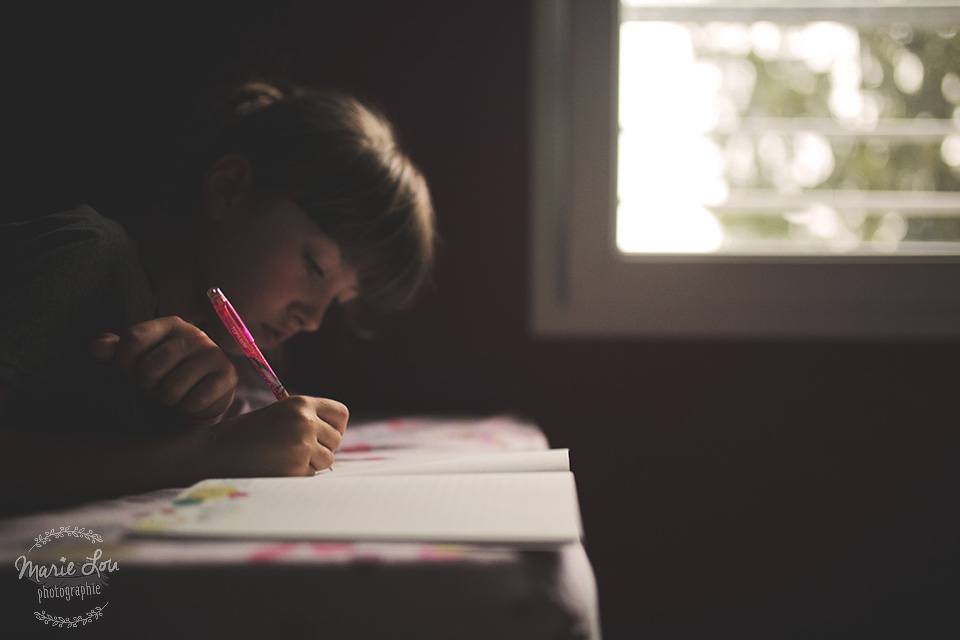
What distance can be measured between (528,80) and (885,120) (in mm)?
622

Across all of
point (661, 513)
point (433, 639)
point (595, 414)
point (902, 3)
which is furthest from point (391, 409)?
point (902, 3)

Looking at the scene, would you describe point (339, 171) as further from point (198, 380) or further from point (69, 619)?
point (69, 619)

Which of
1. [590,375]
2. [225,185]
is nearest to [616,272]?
[590,375]

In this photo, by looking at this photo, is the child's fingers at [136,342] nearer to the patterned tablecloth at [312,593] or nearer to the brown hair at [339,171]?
the patterned tablecloth at [312,593]

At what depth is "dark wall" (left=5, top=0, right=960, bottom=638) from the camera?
1.10m

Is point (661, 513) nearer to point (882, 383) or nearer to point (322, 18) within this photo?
point (882, 383)

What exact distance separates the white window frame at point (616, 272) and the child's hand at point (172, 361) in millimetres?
644

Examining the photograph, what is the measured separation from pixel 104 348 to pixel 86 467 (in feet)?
0.31

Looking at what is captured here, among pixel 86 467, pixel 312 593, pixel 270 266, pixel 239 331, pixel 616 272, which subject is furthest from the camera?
pixel 616 272

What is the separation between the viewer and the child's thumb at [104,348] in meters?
0.54

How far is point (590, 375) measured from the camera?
45.3 inches

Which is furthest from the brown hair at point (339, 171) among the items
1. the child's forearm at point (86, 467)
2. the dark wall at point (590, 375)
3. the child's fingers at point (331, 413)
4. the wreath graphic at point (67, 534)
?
the wreath graphic at point (67, 534)

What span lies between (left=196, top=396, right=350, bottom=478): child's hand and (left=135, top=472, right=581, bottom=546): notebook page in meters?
0.02

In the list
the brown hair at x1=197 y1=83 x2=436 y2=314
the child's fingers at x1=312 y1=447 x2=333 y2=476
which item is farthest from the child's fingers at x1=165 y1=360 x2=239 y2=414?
the brown hair at x1=197 y1=83 x2=436 y2=314
